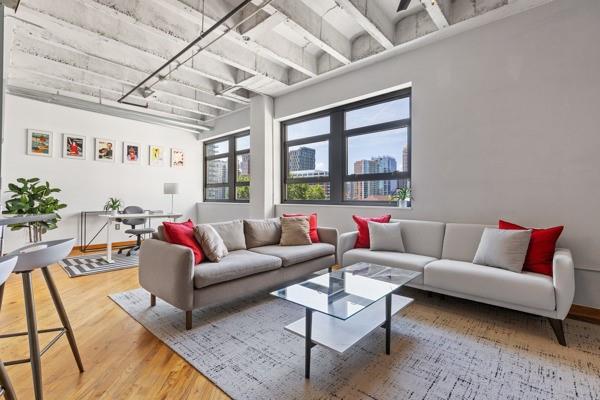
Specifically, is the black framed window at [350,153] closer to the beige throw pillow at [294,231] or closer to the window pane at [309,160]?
the window pane at [309,160]

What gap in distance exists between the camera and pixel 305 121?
530 centimetres

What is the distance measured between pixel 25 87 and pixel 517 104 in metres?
7.08

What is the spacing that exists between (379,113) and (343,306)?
3303mm

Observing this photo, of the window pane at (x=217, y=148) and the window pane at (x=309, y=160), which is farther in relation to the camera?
the window pane at (x=217, y=148)

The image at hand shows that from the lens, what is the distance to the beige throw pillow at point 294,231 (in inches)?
141

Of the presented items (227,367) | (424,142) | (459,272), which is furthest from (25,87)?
(459,272)

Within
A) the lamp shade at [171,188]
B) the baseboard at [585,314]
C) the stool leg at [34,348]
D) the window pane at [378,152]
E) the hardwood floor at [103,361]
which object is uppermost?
the window pane at [378,152]

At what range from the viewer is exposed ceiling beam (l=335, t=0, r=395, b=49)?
2.83 meters

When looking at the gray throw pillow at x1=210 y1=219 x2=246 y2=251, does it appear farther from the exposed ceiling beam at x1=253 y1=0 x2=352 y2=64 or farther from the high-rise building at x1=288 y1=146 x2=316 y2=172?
the exposed ceiling beam at x1=253 y1=0 x2=352 y2=64

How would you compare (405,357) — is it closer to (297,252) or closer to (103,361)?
(297,252)

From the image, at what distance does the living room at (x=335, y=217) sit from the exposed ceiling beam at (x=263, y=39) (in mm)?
32


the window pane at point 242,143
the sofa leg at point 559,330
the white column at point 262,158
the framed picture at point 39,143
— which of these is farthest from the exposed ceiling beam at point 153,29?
the sofa leg at point 559,330

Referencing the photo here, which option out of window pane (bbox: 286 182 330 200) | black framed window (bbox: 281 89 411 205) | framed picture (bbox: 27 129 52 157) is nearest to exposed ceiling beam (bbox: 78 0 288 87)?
black framed window (bbox: 281 89 411 205)

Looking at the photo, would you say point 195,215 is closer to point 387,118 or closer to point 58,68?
point 58,68
